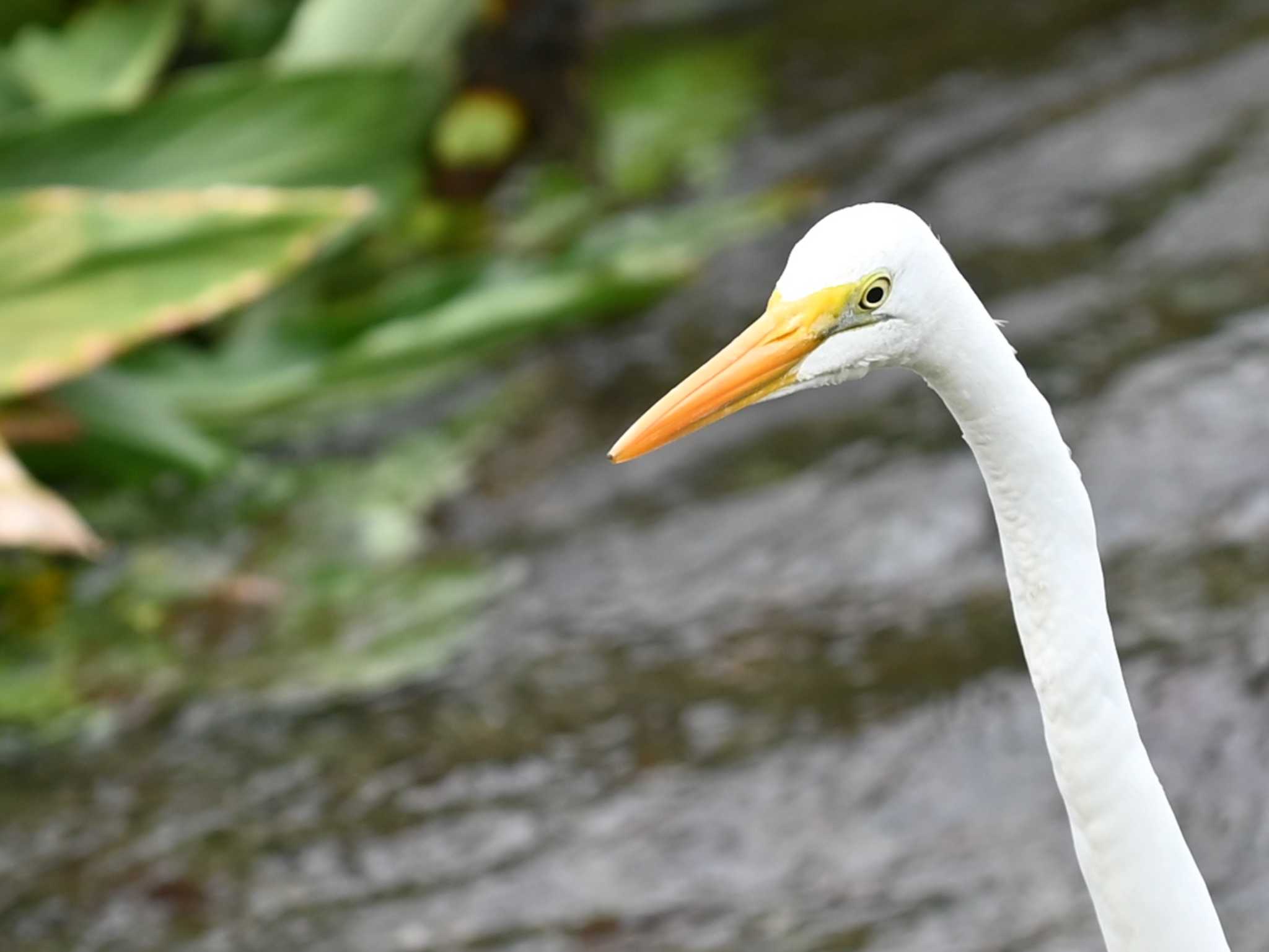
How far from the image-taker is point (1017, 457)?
56.7 inches

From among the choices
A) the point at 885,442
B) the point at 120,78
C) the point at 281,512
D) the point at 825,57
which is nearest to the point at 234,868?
the point at 281,512

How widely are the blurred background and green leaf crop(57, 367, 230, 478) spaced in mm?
11

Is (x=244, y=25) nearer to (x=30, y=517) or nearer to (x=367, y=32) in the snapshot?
(x=367, y=32)

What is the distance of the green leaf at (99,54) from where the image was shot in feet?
13.9

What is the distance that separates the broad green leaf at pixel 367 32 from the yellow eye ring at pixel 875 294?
10.0ft

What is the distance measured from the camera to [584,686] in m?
3.15

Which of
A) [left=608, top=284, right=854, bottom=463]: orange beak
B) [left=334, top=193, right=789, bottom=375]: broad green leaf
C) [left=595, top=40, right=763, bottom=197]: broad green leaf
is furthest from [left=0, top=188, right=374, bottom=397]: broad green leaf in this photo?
[left=608, top=284, right=854, bottom=463]: orange beak

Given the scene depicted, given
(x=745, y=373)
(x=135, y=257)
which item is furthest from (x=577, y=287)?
(x=745, y=373)

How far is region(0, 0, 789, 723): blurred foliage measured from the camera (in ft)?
11.6

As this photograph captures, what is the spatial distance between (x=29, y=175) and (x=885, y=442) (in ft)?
6.38

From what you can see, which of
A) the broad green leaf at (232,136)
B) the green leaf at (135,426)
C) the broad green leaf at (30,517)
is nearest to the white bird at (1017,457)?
the broad green leaf at (30,517)

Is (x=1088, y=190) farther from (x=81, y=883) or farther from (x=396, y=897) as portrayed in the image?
(x=81, y=883)

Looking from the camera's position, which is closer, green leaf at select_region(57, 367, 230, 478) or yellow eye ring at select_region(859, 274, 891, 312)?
yellow eye ring at select_region(859, 274, 891, 312)

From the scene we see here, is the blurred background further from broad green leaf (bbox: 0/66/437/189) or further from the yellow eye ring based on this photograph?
the yellow eye ring
